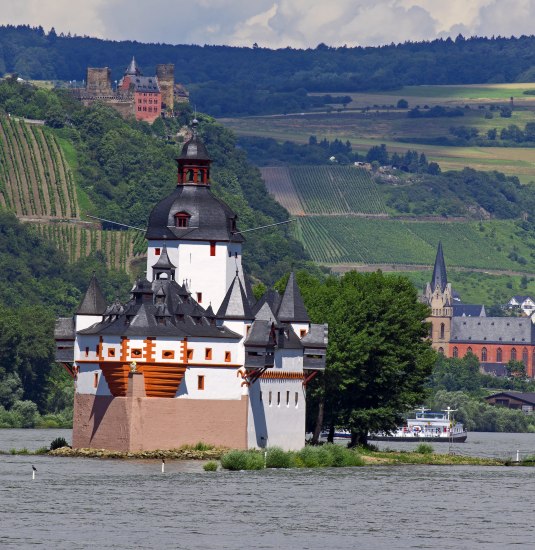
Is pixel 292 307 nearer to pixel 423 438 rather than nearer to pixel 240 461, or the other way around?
pixel 240 461

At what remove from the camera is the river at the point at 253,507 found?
269 ft

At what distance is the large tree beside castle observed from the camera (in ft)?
397

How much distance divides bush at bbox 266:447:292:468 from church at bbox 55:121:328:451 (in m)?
3.19

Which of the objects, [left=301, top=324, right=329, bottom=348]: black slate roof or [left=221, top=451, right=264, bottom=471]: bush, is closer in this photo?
[left=221, top=451, right=264, bottom=471]: bush

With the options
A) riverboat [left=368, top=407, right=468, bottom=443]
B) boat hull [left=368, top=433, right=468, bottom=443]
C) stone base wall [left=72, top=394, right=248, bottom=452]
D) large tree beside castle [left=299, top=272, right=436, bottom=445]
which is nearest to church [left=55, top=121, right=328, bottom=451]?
stone base wall [left=72, top=394, right=248, bottom=452]

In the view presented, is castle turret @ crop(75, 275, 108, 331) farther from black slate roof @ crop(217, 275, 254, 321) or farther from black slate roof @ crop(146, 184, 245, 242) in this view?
black slate roof @ crop(217, 275, 254, 321)

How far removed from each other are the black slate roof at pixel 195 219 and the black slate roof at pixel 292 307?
413 cm

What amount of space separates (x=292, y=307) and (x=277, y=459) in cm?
1095

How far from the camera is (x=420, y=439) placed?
191000 mm

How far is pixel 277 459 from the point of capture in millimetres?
110438

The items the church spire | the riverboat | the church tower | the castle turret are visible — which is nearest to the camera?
the castle turret

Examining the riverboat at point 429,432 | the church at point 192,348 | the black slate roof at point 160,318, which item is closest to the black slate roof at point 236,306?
the church at point 192,348

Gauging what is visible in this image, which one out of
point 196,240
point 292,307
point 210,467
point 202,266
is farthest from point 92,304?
point 210,467

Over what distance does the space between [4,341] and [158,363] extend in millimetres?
65131
